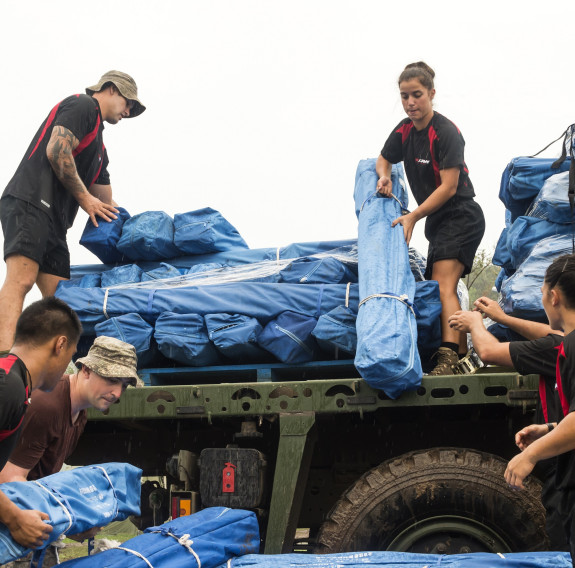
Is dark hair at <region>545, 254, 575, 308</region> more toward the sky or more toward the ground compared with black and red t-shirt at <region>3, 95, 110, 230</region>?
more toward the ground

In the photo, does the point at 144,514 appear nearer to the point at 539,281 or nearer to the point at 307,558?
the point at 307,558

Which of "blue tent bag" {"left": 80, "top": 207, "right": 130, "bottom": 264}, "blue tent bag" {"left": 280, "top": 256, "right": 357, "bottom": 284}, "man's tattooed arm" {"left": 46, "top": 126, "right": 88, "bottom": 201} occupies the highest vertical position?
"man's tattooed arm" {"left": 46, "top": 126, "right": 88, "bottom": 201}

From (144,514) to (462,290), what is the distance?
296cm

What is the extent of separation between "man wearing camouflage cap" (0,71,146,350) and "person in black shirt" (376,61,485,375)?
2.12m

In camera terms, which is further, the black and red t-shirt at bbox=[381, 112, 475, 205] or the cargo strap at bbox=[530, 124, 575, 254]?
the black and red t-shirt at bbox=[381, 112, 475, 205]

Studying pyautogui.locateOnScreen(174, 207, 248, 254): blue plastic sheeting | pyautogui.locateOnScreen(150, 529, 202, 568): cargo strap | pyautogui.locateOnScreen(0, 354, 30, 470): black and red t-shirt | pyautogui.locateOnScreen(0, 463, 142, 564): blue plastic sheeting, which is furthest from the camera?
pyautogui.locateOnScreen(174, 207, 248, 254): blue plastic sheeting

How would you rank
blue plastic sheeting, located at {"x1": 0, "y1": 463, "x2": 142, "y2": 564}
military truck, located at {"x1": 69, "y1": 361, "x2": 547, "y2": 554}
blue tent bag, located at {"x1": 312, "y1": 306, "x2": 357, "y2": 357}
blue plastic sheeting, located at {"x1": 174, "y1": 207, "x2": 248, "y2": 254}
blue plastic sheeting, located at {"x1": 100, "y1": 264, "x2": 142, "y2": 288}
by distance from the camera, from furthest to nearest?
1. blue plastic sheeting, located at {"x1": 174, "y1": 207, "x2": 248, "y2": 254}
2. blue plastic sheeting, located at {"x1": 100, "y1": 264, "x2": 142, "y2": 288}
3. blue tent bag, located at {"x1": 312, "y1": 306, "x2": 357, "y2": 357}
4. military truck, located at {"x1": 69, "y1": 361, "x2": 547, "y2": 554}
5. blue plastic sheeting, located at {"x1": 0, "y1": 463, "x2": 142, "y2": 564}

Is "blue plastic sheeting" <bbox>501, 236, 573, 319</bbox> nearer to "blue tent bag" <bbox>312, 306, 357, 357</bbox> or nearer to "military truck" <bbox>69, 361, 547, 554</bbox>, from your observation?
"military truck" <bbox>69, 361, 547, 554</bbox>

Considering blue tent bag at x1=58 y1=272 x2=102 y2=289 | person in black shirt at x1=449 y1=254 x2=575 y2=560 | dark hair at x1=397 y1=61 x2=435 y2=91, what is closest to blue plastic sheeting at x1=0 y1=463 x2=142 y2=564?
person in black shirt at x1=449 y1=254 x2=575 y2=560

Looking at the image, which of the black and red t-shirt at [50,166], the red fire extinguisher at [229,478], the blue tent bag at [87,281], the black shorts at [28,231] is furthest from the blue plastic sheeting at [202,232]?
the red fire extinguisher at [229,478]

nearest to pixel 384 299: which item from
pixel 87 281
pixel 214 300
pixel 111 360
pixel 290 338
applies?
pixel 290 338

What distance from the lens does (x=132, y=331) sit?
535cm

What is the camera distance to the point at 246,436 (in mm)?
5023

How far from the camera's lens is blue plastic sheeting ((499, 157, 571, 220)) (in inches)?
223
